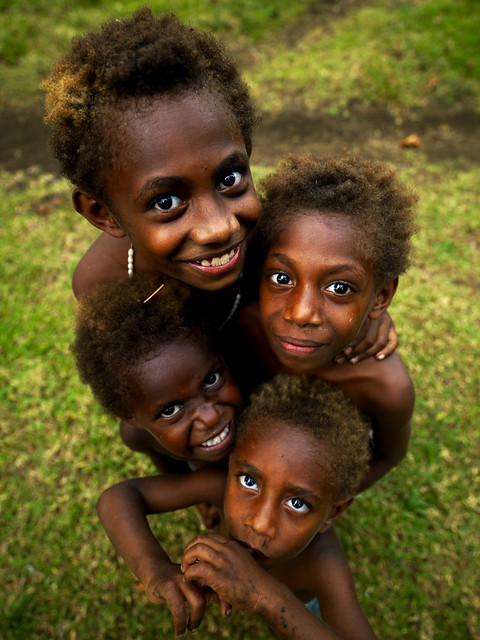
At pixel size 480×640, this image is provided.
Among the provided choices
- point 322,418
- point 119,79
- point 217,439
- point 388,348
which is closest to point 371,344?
point 388,348

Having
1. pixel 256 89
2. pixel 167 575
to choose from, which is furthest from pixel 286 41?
pixel 167 575

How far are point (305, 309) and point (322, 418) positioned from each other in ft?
1.42

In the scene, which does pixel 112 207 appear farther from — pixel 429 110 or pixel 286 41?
pixel 286 41

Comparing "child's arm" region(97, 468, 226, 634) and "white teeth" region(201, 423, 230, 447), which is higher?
"white teeth" region(201, 423, 230, 447)

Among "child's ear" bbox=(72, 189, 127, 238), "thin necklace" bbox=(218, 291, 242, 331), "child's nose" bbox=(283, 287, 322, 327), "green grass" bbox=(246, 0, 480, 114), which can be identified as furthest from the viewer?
"green grass" bbox=(246, 0, 480, 114)

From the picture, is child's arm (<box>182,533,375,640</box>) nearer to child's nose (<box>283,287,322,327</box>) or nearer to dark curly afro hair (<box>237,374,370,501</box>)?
dark curly afro hair (<box>237,374,370,501</box>)

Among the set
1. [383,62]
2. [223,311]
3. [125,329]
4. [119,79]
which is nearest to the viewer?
[119,79]

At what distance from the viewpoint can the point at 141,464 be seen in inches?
127

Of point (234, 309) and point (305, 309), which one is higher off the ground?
point (305, 309)

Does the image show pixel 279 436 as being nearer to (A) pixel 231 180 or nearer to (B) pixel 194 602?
(B) pixel 194 602

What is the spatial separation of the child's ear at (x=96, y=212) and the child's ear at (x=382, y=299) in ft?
3.29

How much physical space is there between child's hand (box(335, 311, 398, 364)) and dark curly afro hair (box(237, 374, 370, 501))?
6.1 inches

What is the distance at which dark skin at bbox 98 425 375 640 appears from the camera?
1.77m

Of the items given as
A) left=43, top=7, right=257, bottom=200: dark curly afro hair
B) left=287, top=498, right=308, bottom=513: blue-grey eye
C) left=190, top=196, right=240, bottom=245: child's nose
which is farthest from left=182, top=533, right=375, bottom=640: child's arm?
left=43, top=7, right=257, bottom=200: dark curly afro hair
